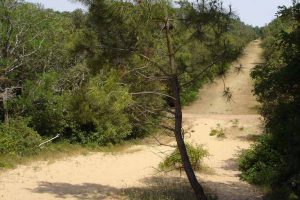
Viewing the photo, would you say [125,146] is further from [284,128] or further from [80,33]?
[284,128]

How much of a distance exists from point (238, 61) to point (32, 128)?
1033 centimetres

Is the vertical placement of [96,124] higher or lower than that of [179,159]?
higher

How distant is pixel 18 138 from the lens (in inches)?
626

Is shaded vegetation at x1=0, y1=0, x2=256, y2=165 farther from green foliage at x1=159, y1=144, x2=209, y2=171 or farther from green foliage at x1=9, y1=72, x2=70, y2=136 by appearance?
green foliage at x1=159, y1=144, x2=209, y2=171

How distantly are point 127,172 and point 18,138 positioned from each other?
4.25 metres

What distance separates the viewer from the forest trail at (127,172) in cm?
1147

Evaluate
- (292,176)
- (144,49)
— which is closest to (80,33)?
(144,49)

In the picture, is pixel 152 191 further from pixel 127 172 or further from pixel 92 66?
pixel 127 172

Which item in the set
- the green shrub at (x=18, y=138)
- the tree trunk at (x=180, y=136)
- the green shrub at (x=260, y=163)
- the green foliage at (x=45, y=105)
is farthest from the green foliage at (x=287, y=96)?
the green foliage at (x=45, y=105)

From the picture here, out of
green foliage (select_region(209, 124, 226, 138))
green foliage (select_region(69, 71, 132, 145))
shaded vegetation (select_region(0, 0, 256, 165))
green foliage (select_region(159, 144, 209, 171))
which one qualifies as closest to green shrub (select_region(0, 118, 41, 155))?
shaded vegetation (select_region(0, 0, 256, 165))

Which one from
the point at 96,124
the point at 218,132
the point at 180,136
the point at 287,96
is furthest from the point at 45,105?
the point at 287,96

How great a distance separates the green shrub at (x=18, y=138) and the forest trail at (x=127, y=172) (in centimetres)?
114

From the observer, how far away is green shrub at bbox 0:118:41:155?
15.3 m

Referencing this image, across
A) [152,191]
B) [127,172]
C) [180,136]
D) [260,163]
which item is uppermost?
[180,136]
